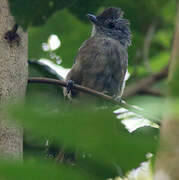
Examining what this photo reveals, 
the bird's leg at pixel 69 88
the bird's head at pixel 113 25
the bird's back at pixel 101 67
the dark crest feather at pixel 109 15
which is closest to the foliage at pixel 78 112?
the bird's leg at pixel 69 88

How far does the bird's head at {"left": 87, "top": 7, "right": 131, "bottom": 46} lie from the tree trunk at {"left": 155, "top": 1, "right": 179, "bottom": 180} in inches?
160

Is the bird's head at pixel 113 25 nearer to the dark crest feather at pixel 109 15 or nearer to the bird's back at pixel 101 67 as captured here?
the dark crest feather at pixel 109 15

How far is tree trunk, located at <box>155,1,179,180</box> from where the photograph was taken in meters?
0.55

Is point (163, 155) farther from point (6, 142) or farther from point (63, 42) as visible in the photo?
point (63, 42)

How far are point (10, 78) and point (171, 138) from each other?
143 centimetres

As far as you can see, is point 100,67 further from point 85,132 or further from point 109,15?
point 85,132

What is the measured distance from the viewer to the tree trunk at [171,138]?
1.81 feet

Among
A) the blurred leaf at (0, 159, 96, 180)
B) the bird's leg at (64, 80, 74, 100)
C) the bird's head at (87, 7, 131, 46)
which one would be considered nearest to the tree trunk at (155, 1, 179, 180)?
the blurred leaf at (0, 159, 96, 180)

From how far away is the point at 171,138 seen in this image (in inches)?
23.0

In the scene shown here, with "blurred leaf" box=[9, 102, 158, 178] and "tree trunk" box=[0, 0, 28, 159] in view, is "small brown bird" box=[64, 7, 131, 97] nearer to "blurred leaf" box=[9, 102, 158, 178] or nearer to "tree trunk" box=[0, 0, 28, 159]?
"tree trunk" box=[0, 0, 28, 159]

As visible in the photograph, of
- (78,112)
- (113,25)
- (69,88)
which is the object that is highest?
(78,112)

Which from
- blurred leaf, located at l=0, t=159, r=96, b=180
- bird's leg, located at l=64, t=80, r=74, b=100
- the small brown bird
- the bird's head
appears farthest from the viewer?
the bird's head

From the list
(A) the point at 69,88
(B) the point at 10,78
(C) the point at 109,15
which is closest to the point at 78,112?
(B) the point at 10,78

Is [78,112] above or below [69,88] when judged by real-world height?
above
